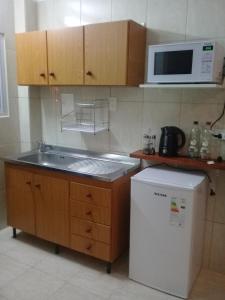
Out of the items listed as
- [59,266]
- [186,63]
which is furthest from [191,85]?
[59,266]

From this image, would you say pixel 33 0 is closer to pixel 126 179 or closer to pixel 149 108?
pixel 149 108

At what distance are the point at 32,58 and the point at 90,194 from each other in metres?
1.33

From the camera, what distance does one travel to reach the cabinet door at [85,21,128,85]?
1.97m

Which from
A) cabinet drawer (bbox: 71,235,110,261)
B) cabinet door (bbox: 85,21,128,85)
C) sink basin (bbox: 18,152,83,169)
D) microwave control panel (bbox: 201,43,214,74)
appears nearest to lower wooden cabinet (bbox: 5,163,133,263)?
cabinet drawer (bbox: 71,235,110,261)

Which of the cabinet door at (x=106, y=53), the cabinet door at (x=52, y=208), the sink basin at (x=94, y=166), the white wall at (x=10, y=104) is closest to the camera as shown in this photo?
the cabinet door at (x=106, y=53)

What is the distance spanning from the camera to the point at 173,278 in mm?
1895

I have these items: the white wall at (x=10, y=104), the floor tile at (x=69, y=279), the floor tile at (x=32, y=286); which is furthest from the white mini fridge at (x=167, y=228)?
the white wall at (x=10, y=104)

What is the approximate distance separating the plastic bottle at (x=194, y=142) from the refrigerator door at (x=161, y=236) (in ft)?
1.42

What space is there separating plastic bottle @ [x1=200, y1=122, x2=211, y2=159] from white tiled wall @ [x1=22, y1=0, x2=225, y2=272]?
88mm

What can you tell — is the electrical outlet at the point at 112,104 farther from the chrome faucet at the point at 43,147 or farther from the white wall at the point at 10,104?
the white wall at the point at 10,104

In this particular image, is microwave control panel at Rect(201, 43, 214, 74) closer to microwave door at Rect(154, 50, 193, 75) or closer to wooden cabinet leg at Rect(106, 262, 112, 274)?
microwave door at Rect(154, 50, 193, 75)

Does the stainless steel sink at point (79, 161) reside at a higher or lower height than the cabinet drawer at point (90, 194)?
higher

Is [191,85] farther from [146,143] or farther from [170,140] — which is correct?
[146,143]

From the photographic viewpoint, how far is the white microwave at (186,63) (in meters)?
1.70
